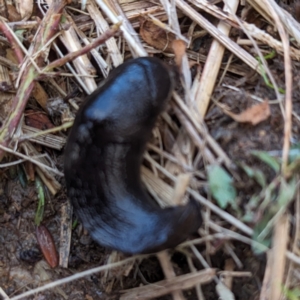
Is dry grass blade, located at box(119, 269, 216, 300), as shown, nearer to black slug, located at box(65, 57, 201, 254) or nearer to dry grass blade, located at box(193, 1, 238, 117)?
black slug, located at box(65, 57, 201, 254)

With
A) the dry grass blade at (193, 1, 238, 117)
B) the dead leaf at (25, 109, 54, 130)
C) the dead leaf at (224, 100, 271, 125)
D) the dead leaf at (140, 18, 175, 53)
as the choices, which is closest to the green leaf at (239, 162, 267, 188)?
the dead leaf at (224, 100, 271, 125)

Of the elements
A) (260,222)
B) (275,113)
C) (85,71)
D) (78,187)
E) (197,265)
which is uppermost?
(85,71)

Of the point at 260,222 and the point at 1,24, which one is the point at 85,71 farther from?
the point at 260,222

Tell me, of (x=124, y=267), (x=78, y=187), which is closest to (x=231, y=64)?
(x=78, y=187)

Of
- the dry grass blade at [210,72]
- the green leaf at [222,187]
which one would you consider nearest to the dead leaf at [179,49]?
the dry grass blade at [210,72]

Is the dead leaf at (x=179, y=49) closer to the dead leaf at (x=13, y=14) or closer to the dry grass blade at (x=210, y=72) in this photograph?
the dry grass blade at (x=210, y=72)
